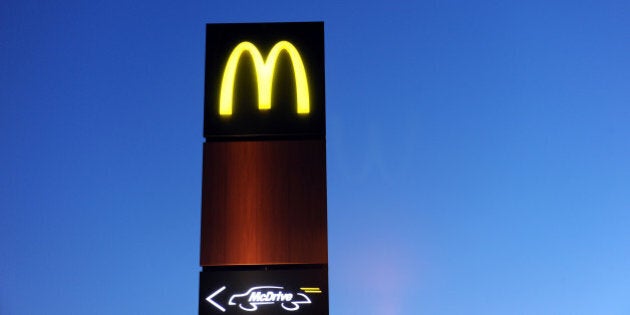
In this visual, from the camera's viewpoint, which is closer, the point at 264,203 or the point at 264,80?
the point at 264,203

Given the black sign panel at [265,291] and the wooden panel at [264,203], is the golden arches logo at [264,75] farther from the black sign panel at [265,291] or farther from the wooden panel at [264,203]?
the black sign panel at [265,291]

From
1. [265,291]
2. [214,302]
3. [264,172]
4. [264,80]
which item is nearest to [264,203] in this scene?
[264,172]

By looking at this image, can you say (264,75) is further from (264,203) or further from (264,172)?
(264,203)

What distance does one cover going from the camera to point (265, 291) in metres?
4.99

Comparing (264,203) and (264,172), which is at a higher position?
(264,172)

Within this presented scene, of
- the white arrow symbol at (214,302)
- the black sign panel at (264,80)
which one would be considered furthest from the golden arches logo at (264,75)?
the white arrow symbol at (214,302)

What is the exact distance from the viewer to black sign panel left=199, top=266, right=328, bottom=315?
4965mm

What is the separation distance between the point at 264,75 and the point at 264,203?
2.92 feet

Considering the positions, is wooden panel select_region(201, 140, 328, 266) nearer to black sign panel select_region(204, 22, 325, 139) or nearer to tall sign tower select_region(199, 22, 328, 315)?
tall sign tower select_region(199, 22, 328, 315)

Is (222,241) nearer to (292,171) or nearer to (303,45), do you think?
(292,171)

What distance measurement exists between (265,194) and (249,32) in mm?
1195

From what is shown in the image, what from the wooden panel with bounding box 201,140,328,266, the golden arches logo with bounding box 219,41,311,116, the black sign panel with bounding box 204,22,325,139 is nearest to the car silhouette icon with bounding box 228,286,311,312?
the wooden panel with bounding box 201,140,328,266

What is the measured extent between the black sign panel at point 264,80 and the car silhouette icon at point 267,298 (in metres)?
1.04

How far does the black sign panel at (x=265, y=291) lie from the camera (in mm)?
4965
